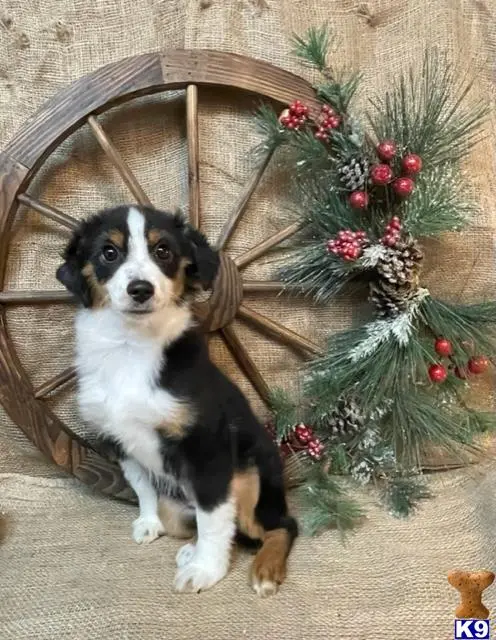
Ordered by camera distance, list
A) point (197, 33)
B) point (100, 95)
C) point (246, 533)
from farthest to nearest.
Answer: point (197, 33) → point (100, 95) → point (246, 533)

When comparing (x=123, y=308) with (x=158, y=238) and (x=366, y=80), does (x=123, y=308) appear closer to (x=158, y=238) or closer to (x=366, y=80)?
(x=158, y=238)

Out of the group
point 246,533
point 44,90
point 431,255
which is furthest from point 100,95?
point 246,533

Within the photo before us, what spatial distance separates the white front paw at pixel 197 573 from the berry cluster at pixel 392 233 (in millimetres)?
796

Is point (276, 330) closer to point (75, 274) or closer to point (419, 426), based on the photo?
point (419, 426)

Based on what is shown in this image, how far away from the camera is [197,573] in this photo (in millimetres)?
1244

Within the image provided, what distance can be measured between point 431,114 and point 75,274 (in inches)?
35.1

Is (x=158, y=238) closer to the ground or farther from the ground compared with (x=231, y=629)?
farther from the ground

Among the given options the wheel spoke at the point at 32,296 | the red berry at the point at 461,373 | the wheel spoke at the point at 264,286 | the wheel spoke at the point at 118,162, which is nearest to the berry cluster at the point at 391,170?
the wheel spoke at the point at 264,286

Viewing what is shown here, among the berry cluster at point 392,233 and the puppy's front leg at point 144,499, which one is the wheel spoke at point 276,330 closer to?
the berry cluster at point 392,233

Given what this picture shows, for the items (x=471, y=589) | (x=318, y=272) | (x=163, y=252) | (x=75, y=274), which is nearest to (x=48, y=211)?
(x=75, y=274)

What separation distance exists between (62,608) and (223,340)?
78cm

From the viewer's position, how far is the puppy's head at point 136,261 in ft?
4.14

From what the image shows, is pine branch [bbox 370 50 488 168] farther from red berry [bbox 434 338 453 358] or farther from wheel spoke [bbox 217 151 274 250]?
red berry [bbox 434 338 453 358]

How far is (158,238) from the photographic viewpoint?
134 centimetres
